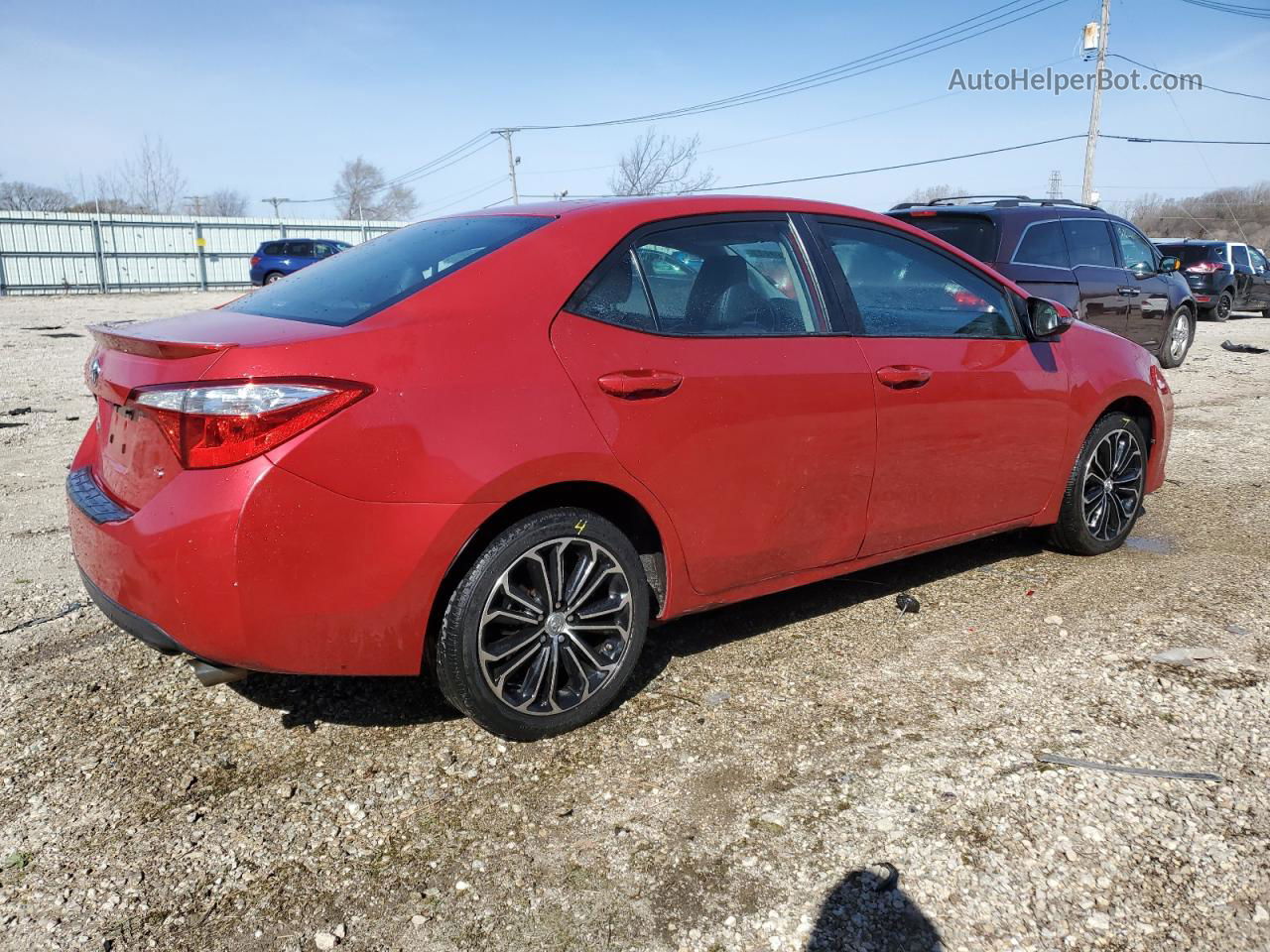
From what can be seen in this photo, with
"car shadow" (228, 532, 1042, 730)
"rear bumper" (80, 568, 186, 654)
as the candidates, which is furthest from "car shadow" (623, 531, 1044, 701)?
"rear bumper" (80, 568, 186, 654)

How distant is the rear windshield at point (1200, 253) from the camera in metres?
20.2

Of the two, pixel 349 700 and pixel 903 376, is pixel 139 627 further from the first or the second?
pixel 903 376

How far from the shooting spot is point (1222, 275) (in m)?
19.9

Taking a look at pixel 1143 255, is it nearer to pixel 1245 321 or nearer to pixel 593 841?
pixel 593 841

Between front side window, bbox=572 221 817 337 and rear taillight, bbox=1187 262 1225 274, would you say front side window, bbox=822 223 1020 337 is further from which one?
rear taillight, bbox=1187 262 1225 274

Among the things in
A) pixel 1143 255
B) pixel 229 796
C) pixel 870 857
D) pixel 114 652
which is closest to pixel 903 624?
pixel 870 857

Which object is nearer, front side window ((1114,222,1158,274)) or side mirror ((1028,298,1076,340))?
side mirror ((1028,298,1076,340))

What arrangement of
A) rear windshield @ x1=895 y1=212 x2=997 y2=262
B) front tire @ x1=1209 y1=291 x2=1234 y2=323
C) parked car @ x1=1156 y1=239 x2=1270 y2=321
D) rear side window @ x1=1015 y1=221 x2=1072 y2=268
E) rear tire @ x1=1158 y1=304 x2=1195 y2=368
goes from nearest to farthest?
rear windshield @ x1=895 y1=212 x2=997 y2=262, rear side window @ x1=1015 y1=221 x2=1072 y2=268, rear tire @ x1=1158 y1=304 x2=1195 y2=368, parked car @ x1=1156 y1=239 x2=1270 y2=321, front tire @ x1=1209 y1=291 x2=1234 y2=323

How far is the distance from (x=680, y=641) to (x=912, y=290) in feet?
5.55

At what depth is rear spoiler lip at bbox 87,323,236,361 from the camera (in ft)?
8.54

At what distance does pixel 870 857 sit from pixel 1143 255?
10.3 metres

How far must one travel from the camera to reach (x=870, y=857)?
2512 mm

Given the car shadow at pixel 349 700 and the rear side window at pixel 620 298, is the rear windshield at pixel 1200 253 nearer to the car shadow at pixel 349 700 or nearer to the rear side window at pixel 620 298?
the rear side window at pixel 620 298

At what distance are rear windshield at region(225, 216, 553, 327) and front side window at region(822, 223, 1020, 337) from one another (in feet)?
4.18
